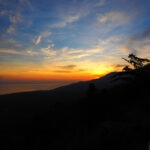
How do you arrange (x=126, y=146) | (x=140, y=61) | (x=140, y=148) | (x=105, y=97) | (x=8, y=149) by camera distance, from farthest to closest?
(x=105, y=97) < (x=8, y=149) < (x=140, y=61) < (x=126, y=146) < (x=140, y=148)

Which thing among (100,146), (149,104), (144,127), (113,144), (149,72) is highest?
(149,72)

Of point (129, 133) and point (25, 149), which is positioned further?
point (25, 149)

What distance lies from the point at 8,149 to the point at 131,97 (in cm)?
1145

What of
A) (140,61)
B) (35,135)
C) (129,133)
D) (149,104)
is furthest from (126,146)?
(35,135)

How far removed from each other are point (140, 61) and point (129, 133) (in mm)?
4271

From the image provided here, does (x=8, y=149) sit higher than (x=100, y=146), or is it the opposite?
(x=100, y=146)

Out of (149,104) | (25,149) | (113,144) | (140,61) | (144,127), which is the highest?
(140,61)

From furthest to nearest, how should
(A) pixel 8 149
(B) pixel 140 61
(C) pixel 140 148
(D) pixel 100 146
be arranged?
1. (A) pixel 8 149
2. (B) pixel 140 61
3. (D) pixel 100 146
4. (C) pixel 140 148

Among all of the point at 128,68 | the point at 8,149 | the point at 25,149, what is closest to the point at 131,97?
the point at 128,68

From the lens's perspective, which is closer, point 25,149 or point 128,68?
point 128,68

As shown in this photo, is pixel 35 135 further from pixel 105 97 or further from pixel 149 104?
pixel 149 104

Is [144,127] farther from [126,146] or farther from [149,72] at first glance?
[149,72]

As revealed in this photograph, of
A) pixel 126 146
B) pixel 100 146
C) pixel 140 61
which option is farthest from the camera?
pixel 140 61

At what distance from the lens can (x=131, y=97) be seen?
7668mm
